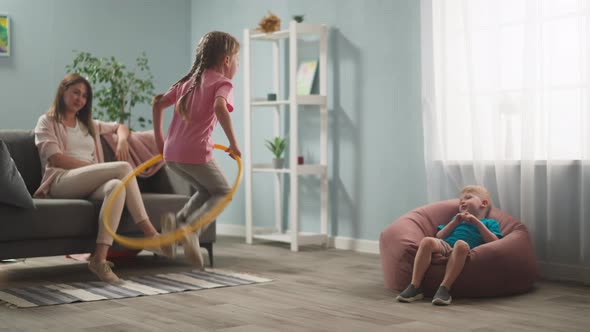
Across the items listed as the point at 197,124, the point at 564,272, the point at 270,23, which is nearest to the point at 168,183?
the point at 197,124

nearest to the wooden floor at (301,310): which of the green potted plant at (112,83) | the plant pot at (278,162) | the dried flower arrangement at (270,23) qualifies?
the plant pot at (278,162)

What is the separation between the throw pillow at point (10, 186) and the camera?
13.2ft

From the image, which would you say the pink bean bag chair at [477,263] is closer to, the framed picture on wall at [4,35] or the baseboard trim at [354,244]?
the baseboard trim at [354,244]

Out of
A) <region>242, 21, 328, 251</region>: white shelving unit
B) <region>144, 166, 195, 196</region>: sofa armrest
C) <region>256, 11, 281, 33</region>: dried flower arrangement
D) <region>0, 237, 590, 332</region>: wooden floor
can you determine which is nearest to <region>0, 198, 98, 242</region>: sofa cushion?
<region>0, 237, 590, 332</region>: wooden floor

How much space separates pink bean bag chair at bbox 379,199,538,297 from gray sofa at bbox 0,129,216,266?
1.30 metres

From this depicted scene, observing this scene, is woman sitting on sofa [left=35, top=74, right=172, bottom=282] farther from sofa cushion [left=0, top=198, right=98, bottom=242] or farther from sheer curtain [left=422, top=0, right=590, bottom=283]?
sheer curtain [left=422, top=0, right=590, bottom=283]

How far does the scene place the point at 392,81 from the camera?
5367 millimetres

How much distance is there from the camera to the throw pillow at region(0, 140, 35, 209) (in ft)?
13.2

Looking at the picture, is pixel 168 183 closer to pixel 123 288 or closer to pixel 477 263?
pixel 123 288

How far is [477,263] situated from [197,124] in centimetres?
143

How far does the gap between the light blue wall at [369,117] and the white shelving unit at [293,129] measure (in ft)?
0.26

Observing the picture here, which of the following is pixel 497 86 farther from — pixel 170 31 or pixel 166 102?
pixel 170 31

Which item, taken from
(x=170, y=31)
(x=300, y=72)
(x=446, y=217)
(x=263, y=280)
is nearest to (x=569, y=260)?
(x=446, y=217)

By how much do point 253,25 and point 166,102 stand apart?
2.83 m
